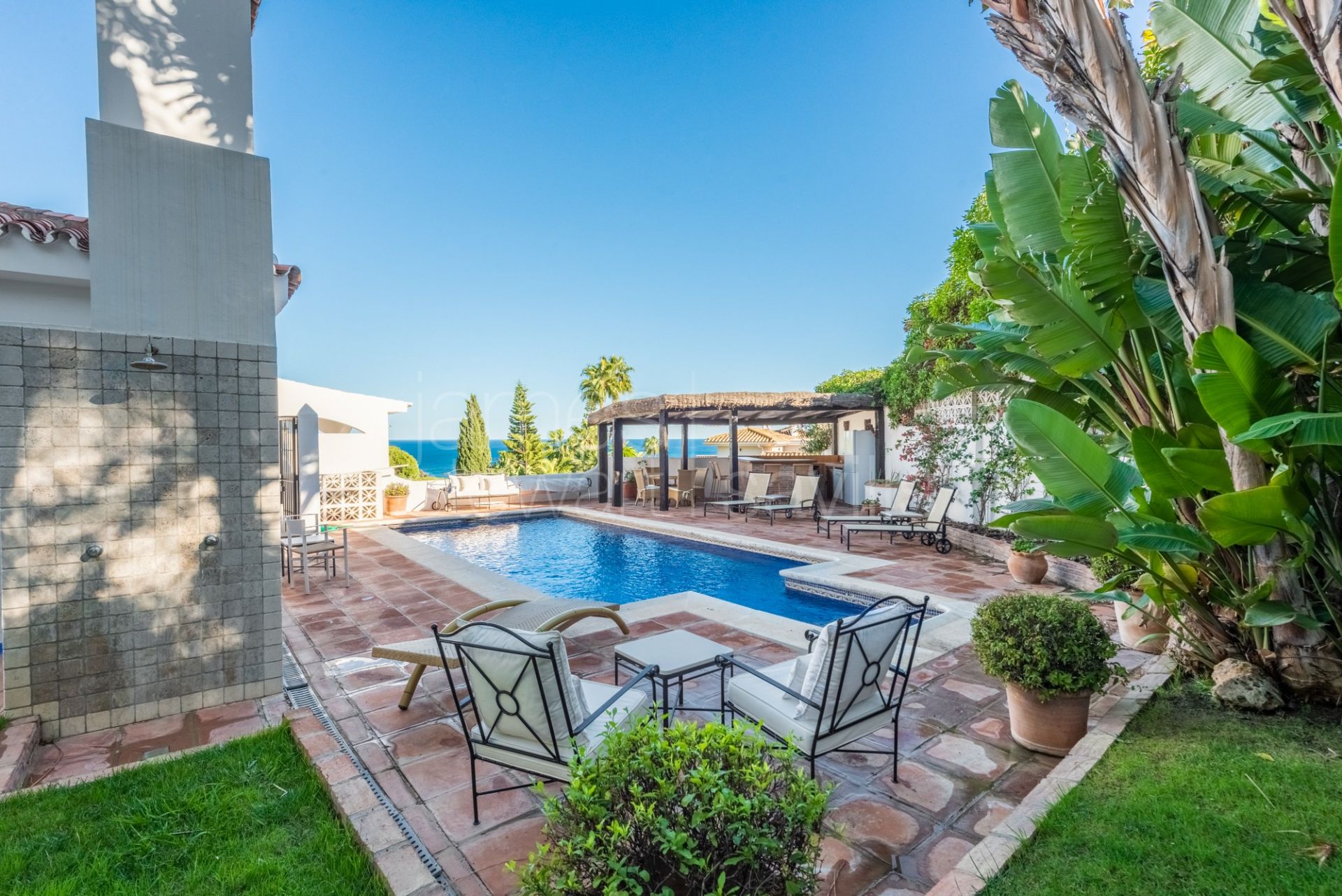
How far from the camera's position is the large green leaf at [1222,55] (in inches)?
140

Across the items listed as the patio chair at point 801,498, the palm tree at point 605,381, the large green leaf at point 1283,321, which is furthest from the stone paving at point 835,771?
the palm tree at point 605,381

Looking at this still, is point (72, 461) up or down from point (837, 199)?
down

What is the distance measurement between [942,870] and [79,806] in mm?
3870

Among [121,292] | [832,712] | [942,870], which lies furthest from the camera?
[121,292]

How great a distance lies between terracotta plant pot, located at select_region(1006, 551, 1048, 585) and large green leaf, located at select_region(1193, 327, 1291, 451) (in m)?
4.71

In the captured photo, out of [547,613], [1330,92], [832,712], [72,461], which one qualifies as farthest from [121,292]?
[1330,92]

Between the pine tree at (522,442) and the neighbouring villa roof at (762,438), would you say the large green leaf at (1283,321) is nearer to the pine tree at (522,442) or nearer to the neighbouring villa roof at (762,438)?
the neighbouring villa roof at (762,438)

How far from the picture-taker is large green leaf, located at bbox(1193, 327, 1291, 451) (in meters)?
2.79

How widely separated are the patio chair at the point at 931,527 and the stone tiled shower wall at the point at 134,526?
26.7 feet

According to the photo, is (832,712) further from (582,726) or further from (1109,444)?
(1109,444)

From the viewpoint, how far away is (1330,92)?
265cm

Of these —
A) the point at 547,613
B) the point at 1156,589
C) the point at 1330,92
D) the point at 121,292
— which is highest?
the point at 1330,92

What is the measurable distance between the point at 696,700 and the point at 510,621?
160 cm

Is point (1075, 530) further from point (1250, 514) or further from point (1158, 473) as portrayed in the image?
point (1250, 514)
